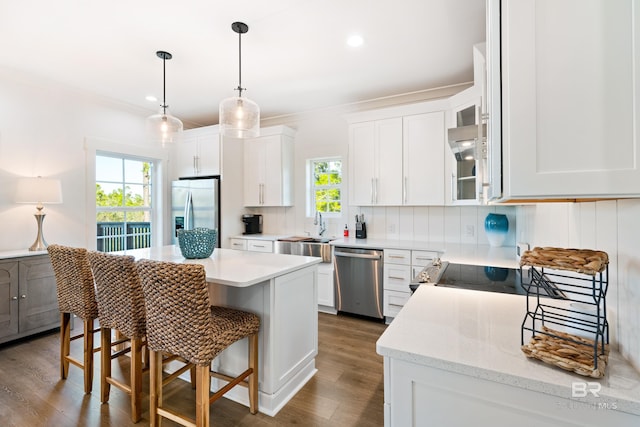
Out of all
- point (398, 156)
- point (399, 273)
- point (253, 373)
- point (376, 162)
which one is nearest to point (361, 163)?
point (376, 162)

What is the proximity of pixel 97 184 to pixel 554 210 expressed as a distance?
4.63 metres

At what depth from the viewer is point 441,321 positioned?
1140mm

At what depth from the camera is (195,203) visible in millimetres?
4211

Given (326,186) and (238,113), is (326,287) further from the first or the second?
(238,113)

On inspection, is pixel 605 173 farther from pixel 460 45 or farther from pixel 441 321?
pixel 460 45

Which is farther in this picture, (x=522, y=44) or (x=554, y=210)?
(x=554, y=210)

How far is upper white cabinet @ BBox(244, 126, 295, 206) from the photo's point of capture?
4.27m

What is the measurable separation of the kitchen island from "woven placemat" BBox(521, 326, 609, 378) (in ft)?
4.20

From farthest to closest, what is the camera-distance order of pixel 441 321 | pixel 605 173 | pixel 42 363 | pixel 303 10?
pixel 42 363, pixel 303 10, pixel 441 321, pixel 605 173

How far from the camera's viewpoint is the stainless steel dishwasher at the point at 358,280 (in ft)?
10.9

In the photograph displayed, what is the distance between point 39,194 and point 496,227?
457cm

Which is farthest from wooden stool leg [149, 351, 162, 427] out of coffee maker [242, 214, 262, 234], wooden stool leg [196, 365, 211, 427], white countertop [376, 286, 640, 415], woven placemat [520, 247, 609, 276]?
coffee maker [242, 214, 262, 234]

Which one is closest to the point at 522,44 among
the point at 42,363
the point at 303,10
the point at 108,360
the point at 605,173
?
the point at 605,173

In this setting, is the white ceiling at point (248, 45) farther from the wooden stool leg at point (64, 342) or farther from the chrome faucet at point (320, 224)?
the wooden stool leg at point (64, 342)
